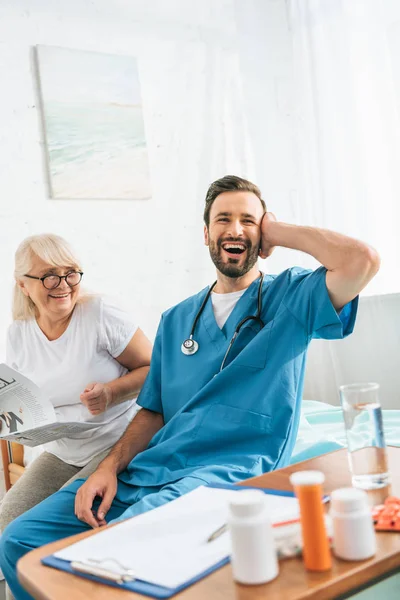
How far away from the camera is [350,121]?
2777mm

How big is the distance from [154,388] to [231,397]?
12.2 inches

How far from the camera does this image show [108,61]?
2941 millimetres

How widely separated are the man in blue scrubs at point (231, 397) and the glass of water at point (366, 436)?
17.1 inches

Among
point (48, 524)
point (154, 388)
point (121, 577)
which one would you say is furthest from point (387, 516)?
point (154, 388)

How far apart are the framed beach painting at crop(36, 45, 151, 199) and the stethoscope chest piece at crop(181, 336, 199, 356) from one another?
1412mm

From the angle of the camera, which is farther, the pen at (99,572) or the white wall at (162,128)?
the white wall at (162,128)

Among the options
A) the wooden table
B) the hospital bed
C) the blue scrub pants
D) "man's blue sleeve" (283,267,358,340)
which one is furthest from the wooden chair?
the wooden table

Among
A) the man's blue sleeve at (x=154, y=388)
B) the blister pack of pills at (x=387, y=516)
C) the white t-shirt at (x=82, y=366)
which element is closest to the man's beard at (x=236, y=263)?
the man's blue sleeve at (x=154, y=388)

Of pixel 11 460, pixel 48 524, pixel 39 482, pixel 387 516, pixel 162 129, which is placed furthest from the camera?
pixel 162 129

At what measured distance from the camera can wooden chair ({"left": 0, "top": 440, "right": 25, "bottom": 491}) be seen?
8.08ft

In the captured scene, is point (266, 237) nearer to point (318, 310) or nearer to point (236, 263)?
point (236, 263)

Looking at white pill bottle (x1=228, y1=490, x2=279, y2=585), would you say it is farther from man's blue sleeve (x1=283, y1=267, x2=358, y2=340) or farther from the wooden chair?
the wooden chair

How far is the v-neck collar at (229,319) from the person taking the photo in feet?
5.14

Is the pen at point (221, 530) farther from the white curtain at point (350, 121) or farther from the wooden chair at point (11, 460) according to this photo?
the white curtain at point (350, 121)
